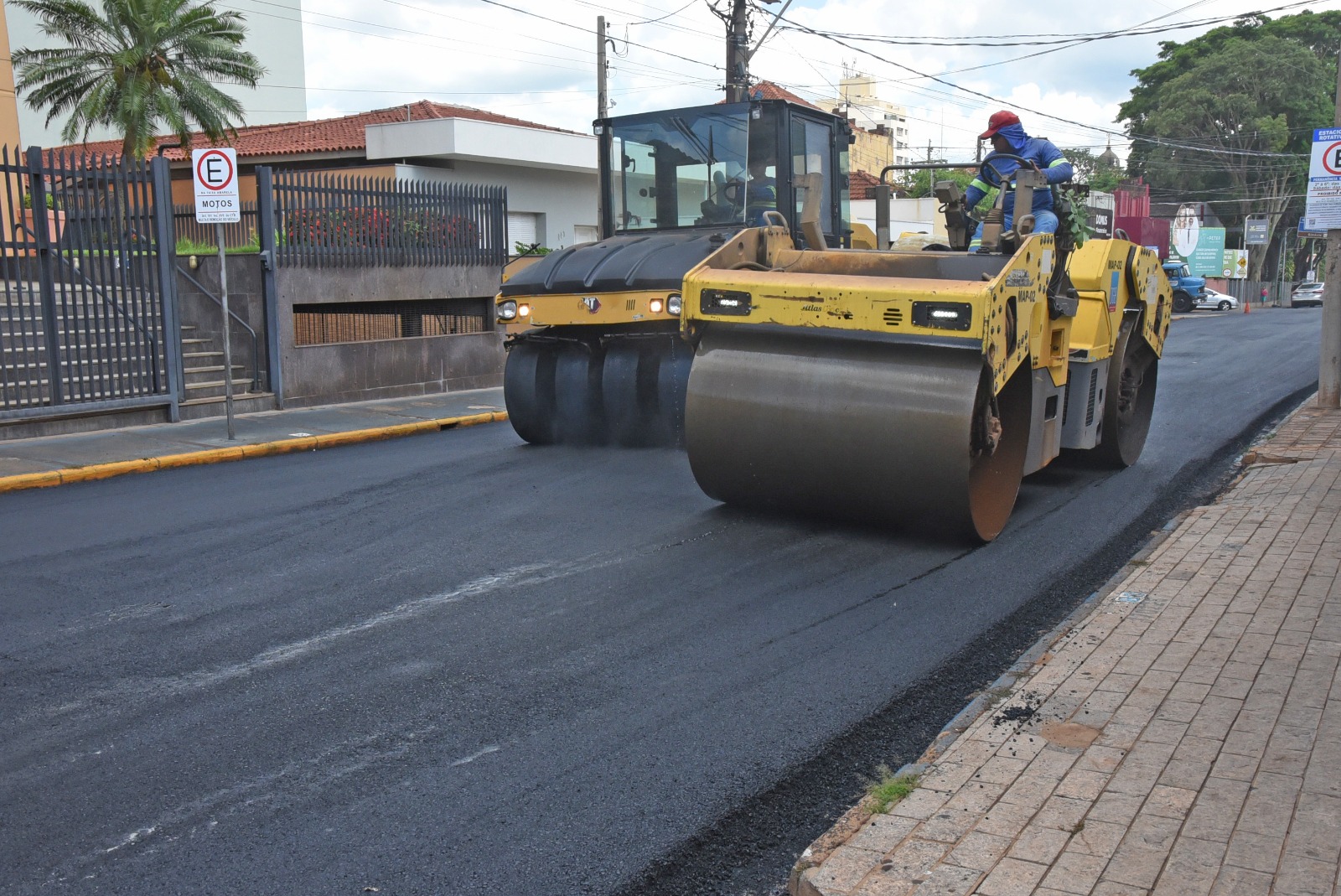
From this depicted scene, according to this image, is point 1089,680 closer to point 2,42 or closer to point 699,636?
point 699,636

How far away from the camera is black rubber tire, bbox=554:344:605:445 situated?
33.7 ft

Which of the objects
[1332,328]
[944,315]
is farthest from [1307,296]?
[944,315]

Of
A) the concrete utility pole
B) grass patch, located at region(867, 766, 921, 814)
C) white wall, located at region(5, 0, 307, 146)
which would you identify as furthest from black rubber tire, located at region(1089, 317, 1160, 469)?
white wall, located at region(5, 0, 307, 146)

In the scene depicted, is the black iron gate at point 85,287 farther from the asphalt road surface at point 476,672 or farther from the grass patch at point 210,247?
the asphalt road surface at point 476,672

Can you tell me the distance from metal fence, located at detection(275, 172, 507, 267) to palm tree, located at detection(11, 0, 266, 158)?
18.5m

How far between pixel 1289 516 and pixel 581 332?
5513mm

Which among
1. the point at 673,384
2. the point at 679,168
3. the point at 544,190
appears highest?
the point at 544,190

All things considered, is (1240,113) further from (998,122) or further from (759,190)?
(998,122)

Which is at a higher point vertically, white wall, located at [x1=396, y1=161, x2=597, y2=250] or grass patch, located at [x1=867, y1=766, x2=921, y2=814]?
white wall, located at [x1=396, y1=161, x2=597, y2=250]

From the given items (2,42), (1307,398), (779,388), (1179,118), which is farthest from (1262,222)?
(779,388)

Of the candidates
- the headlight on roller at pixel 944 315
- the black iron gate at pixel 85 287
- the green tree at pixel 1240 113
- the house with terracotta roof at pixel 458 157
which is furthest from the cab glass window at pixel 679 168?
the green tree at pixel 1240 113

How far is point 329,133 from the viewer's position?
113 ft

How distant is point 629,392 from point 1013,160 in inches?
138

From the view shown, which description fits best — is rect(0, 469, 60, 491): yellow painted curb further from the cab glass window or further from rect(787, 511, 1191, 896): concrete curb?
rect(787, 511, 1191, 896): concrete curb
